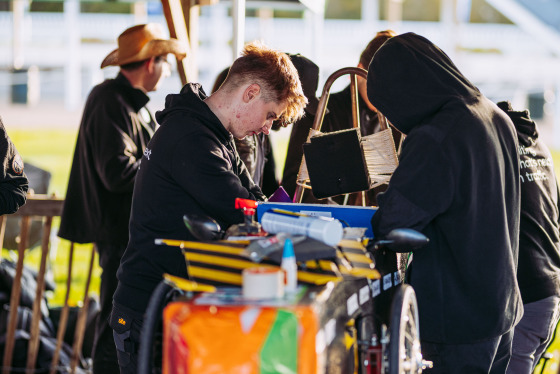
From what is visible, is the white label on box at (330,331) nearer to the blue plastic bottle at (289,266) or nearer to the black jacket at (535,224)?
the blue plastic bottle at (289,266)

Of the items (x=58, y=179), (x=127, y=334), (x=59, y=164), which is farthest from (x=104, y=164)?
(x=59, y=164)

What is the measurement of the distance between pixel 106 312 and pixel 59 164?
10890 millimetres

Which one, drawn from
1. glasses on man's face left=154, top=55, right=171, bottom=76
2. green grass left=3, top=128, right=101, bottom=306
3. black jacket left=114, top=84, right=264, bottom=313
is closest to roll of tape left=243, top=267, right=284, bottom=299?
black jacket left=114, top=84, right=264, bottom=313

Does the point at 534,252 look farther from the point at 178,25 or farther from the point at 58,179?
the point at 58,179

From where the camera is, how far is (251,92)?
2662 mm

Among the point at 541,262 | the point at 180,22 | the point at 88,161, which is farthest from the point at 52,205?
the point at 541,262

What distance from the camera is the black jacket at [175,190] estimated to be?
97.7 inches

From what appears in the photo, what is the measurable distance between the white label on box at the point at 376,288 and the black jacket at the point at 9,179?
1.59 meters

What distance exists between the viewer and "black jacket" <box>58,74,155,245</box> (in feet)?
Answer: 13.1

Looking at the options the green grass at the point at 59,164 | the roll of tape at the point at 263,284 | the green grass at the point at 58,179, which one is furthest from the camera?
the green grass at the point at 59,164

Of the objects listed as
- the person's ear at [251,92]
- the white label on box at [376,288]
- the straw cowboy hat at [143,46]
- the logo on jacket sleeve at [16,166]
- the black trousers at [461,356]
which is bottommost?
the black trousers at [461,356]

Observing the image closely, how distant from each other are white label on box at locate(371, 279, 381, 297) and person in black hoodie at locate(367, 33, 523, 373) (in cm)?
17

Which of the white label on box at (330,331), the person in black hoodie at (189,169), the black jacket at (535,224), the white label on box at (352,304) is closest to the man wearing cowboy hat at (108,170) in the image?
the person in black hoodie at (189,169)

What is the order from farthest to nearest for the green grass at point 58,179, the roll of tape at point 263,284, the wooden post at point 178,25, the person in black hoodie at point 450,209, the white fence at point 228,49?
the white fence at point 228,49 → the green grass at point 58,179 → the wooden post at point 178,25 → the person in black hoodie at point 450,209 → the roll of tape at point 263,284
